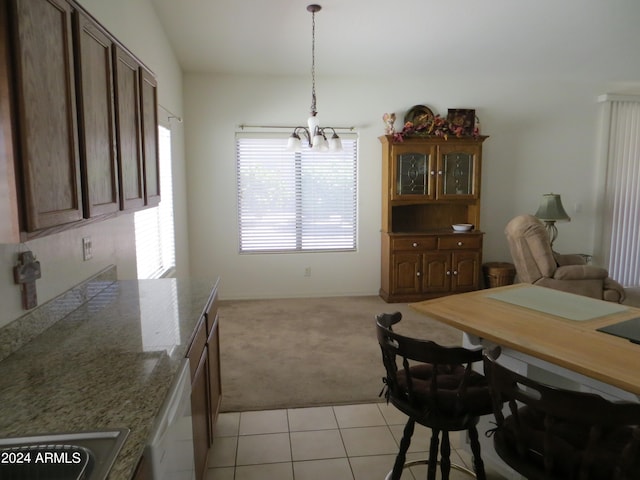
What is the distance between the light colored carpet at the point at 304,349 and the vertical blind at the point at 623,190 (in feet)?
10.3

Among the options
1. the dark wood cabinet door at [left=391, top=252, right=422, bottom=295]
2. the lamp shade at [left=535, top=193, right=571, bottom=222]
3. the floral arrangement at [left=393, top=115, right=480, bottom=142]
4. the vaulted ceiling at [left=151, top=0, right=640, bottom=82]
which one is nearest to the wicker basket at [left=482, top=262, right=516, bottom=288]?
the lamp shade at [left=535, top=193, right=571, bottom=222]

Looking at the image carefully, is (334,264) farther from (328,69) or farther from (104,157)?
(104,157)

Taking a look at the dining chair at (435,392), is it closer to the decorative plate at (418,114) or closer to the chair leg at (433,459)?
the chair leg at (433,459)

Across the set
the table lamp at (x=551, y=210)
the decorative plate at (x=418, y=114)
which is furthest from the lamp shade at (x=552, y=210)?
the decorative plate at (x=418, y=114)

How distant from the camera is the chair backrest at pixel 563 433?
1.03 meters

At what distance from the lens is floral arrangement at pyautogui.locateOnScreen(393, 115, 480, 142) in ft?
16.0

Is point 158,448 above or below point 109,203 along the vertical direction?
below

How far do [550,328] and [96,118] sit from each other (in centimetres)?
190

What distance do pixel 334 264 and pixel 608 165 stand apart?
3.81m

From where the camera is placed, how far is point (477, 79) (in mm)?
5207

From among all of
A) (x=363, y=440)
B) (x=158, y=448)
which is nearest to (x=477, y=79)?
(x=363, y=440)

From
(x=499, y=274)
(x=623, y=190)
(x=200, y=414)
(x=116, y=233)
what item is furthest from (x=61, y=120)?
(x=623, y=190)

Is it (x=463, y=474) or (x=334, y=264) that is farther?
(x=334, y=264)

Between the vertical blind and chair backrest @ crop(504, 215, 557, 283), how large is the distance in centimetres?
202
